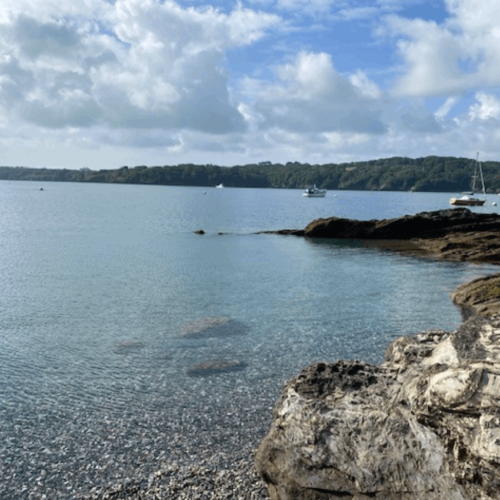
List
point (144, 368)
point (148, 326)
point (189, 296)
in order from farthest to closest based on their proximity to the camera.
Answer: point (189, 296)
point (148, 326)
point (144, 368)

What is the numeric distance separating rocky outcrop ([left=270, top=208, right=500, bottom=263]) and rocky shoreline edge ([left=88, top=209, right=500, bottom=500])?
37.9 meters

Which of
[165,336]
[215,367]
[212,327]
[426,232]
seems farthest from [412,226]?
[215,367]

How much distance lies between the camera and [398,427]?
7230mm

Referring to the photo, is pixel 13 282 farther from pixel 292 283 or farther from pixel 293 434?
pixel 293 434

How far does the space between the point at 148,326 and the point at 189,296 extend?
633cm

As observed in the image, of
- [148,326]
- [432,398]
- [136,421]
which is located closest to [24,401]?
[136,421]

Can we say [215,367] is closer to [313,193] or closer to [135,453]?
[135,453]

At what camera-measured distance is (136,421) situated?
12.2 meters

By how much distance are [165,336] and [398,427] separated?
44.0ft

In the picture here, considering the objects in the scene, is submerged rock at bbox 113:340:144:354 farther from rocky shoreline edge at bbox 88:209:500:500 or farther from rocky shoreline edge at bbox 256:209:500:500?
rocky shoreline edge at bbox 256:209:500:500

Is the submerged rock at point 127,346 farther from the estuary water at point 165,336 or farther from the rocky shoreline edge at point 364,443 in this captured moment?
the rocky shoreline edge at point 364,443

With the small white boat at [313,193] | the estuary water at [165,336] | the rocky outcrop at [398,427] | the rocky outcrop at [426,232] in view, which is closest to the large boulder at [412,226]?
the rocky outcrop at [426,232]

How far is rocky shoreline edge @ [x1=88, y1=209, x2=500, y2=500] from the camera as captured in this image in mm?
6512

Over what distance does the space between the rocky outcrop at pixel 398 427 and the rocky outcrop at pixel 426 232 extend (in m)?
38.3
